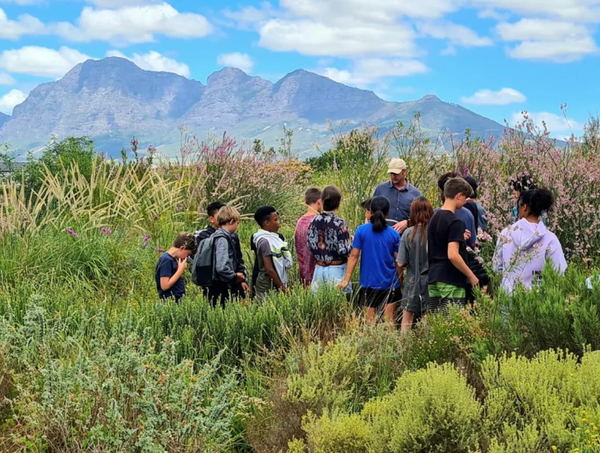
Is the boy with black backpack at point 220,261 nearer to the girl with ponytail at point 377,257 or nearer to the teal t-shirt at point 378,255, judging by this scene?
the girl with ponytail at point 377,257

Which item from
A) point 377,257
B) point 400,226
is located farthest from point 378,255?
point 400,226

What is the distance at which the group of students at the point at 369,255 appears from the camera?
595 cm

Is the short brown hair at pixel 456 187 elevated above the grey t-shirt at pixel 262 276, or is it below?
above

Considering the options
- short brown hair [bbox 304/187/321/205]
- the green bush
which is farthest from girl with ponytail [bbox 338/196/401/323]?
the green bush

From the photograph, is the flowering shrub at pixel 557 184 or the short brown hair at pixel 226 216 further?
the flowering shrub at pixel 557 184

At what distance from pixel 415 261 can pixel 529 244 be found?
46.1 inches

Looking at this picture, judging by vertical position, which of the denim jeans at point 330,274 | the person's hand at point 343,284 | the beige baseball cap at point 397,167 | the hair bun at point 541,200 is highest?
the beige baseball cap at point 397,167

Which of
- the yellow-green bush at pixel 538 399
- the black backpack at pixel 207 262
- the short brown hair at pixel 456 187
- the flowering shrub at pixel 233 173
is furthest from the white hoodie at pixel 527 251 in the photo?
the flowering shrub at pixel 233 173

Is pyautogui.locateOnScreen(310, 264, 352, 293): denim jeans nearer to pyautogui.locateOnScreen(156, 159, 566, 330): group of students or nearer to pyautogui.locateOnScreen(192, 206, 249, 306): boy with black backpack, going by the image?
pyautogui.locateOnScreen(156, 159, 566, 330): group of students

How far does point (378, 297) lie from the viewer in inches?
270

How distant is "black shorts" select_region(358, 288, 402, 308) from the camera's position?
6824mm

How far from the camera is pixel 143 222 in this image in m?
10.1

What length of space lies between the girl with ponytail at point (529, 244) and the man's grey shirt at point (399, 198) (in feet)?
7.17

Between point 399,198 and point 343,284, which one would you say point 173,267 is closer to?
point 343,284
